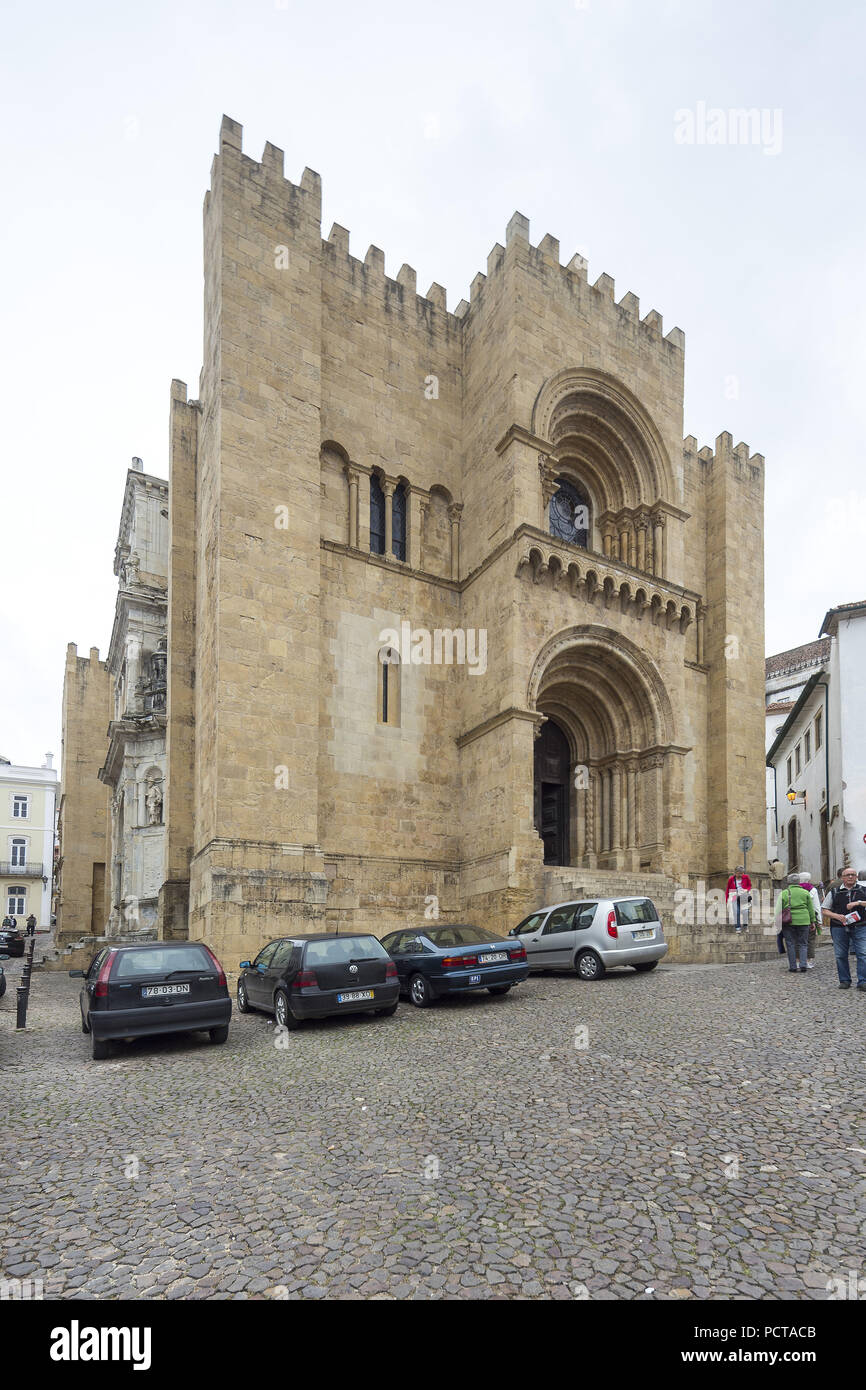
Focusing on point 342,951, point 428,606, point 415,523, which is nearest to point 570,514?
point 415,523

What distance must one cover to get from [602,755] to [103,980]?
15.8 metres

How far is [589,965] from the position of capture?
45.1ft

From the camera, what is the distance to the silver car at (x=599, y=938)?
1362 centimetres

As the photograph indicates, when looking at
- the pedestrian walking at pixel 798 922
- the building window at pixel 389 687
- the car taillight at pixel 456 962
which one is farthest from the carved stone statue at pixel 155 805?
the pedestrian walking at pixel 798 922

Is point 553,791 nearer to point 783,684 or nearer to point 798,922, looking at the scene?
point 798,922

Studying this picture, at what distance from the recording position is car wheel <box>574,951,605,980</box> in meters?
13.6

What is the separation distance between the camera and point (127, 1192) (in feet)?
16.9

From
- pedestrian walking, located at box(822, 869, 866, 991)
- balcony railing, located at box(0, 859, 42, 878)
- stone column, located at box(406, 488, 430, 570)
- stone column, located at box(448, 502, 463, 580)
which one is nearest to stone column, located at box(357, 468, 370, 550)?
stone column, located at box(406, 488, 430, 570)

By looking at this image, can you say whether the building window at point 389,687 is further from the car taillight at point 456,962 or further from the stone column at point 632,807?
the car taillight at point 456,962

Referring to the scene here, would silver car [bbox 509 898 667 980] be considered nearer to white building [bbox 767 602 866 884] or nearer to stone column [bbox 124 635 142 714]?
white building [bbox 767 602 866 884]

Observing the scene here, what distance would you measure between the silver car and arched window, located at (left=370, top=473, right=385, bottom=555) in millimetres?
10334

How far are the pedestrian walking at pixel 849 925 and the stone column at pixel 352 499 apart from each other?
13.0 m

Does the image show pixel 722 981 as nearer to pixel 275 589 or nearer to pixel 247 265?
pixel 275 589

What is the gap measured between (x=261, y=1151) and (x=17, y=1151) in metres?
1.80
